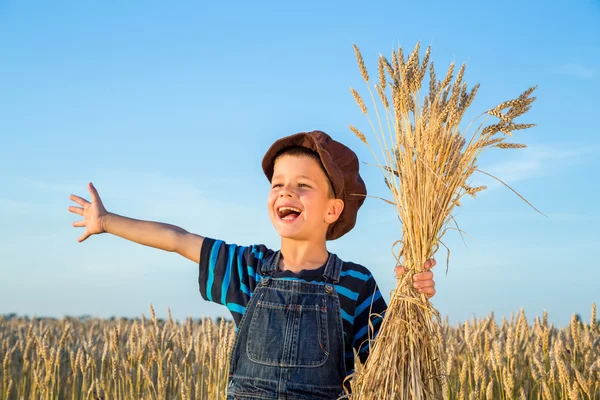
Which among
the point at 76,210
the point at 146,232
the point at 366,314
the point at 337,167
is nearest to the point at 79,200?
the point at 76,210

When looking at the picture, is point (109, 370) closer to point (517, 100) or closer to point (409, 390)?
point (409, 390)

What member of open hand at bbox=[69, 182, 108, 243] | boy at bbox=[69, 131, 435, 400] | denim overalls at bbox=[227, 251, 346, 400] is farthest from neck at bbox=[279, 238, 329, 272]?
open hand at bbox=[69, 182, 108, 243]

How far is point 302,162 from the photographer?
2.66 m

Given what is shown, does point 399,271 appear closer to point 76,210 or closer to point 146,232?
point 146,232

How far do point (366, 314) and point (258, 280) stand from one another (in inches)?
19.0

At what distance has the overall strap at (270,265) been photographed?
2.67 meters

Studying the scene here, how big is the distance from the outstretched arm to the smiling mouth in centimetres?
45

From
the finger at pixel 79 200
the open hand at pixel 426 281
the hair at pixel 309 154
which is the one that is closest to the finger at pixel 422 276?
the open hand at pixel 426 281

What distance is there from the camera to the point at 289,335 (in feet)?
7.95

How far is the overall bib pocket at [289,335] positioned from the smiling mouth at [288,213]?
1.19 feet

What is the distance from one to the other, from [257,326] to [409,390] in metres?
0.66

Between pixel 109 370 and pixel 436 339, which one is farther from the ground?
pixel 436 339

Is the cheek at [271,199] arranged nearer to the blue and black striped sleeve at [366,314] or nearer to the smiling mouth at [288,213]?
the smiling mouth at [288,213]

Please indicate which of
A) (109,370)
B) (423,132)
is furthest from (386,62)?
(109,370)
